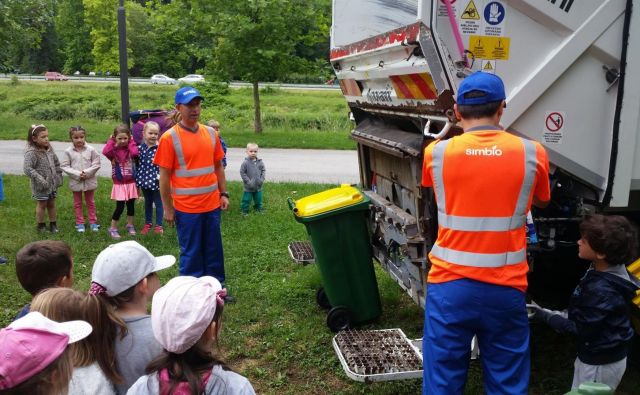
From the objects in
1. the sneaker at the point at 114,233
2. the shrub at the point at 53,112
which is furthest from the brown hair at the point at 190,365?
the shrub at the point at 53,112

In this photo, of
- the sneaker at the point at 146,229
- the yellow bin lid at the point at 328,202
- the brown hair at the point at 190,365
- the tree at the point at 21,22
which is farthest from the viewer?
the tree at the point at 21,22

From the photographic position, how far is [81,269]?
6.18m

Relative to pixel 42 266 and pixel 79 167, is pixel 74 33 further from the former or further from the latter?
pixel 42 266

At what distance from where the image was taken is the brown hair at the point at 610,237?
3020 mm

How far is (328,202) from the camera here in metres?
4.54

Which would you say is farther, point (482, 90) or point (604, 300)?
point (604, 300)

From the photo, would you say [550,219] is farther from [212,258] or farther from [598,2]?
[212,258]

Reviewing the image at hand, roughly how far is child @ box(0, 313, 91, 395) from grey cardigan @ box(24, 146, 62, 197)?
5.99 metres

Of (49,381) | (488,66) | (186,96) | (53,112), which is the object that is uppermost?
(488,66)

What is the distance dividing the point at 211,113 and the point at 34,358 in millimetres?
25263

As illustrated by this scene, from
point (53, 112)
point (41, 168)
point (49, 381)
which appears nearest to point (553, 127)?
point (49, 381)

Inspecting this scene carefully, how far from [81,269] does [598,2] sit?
520 cm

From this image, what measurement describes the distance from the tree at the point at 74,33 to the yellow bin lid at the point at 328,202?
2244 inches

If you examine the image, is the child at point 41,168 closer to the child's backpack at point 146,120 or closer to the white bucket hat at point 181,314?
the child's backpack at point 146,120
